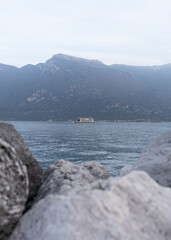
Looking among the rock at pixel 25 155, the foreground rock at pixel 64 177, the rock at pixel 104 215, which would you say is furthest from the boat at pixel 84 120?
the rock at pixel 104 215

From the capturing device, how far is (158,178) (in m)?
4.59

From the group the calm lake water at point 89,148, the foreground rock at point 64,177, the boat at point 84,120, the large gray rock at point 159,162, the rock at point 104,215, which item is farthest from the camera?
the boat at point 84,120

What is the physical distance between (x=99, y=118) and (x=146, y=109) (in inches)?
1378

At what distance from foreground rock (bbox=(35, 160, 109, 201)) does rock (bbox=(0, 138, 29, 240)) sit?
1.20 metres

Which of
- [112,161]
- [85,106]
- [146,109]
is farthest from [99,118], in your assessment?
[112,161]

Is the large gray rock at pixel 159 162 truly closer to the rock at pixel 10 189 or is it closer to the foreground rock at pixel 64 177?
the foreground rock at pixel 64 177

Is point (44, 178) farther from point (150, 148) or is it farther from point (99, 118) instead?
point (99, 118)

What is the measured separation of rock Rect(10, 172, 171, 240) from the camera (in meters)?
2.55

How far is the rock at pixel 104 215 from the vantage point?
2553 mm

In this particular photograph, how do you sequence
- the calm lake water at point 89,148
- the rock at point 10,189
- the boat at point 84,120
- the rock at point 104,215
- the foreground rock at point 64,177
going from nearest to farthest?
the rock at point 104,215, the rock at point 10,189, the foreground rock at point 64,177, the calm lake water at point 89,148, the boat at point 84,120

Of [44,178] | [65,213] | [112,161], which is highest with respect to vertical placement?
[65,213]

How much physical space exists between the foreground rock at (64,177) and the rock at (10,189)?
1.20 m

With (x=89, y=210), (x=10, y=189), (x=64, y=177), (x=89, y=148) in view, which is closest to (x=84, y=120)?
(x=89, y=148)

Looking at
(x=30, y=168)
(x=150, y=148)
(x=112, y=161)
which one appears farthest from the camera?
(x=112, y=161)
